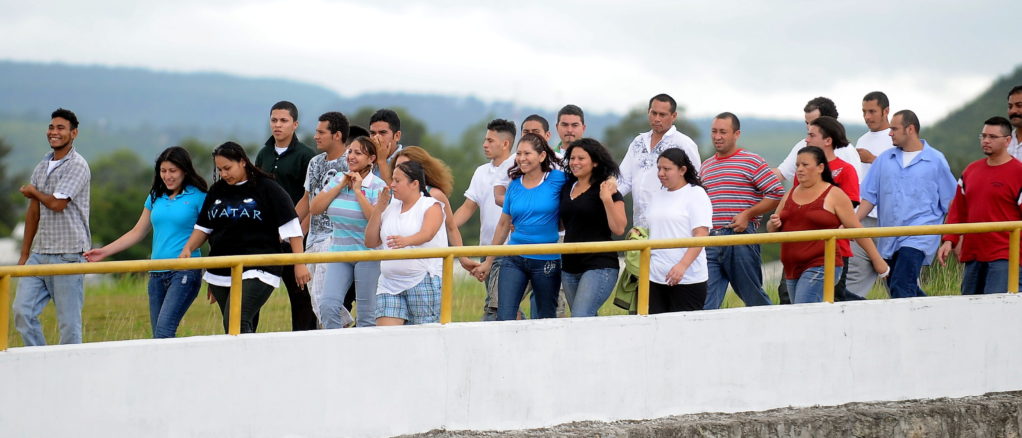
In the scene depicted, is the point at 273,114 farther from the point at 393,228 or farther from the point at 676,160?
the point at 676,160

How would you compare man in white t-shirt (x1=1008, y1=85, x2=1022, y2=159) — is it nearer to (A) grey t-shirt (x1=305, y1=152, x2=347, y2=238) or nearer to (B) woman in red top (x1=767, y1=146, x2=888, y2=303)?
(B) woman in red top (x1=767, y1=146, x2=888, y2=303)

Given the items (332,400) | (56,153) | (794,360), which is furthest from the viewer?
(56,153)

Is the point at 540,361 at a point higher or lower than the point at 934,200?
lower

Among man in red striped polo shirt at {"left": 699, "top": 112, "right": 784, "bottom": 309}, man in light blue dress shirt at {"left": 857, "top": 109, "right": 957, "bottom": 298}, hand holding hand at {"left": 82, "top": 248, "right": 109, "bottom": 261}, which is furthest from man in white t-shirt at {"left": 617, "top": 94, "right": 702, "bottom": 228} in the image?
hand holding hand at {"left": 82, "top": 248, "right": 109, "bottom": 261}

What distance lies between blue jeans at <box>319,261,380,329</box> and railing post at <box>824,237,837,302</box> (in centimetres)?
276

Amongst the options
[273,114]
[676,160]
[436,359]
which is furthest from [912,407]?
[273,114]

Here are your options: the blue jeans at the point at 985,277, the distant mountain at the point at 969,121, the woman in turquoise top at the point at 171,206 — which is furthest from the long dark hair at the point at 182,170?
the distant mountain at the point at 969,121

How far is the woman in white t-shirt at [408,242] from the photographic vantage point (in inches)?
281

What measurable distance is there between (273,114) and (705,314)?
3662 millimetres

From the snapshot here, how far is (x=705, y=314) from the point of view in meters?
7.23

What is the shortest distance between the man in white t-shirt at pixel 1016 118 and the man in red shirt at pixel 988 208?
70 centimetres

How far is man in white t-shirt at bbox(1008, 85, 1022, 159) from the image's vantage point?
9602 mm

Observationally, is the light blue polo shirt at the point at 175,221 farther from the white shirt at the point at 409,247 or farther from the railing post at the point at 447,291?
the railing post at the point at 447,291

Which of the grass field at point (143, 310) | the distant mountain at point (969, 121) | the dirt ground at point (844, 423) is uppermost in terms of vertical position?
the distant mountain at point (969, 121)
